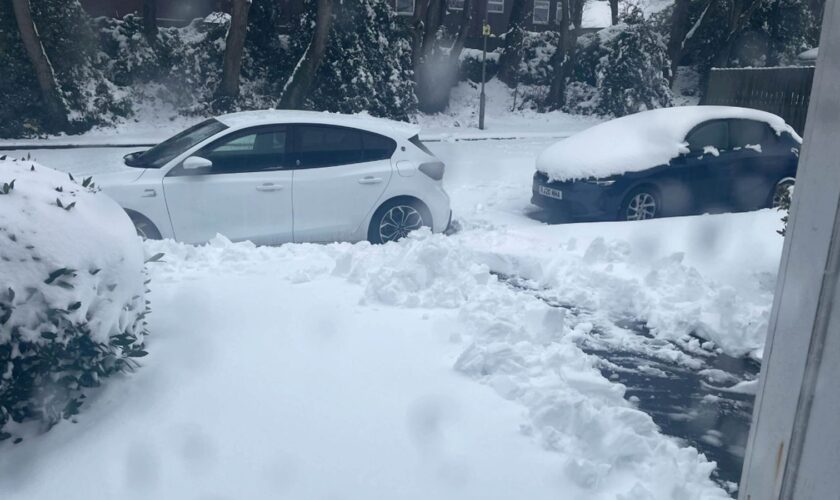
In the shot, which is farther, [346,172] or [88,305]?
[346,172]

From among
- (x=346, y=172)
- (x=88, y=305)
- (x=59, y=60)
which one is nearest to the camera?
(x=88, y=305)

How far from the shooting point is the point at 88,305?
11.0ft

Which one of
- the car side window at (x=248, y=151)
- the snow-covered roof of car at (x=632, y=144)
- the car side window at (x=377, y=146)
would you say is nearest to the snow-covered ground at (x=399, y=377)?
the car side window at (x=248, y=151)

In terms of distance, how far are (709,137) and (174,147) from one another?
6.73 m

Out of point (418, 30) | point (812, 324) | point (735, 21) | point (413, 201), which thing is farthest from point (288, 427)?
point (735, 21)

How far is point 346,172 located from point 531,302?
337cm

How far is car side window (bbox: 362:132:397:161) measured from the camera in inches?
316

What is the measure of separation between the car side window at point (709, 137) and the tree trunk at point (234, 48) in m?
15.1

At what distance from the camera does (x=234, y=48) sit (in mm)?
21469

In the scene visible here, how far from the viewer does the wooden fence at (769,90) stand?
1455 cm

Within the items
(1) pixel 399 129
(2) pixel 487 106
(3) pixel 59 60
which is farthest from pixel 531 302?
(2) pixel 487 106

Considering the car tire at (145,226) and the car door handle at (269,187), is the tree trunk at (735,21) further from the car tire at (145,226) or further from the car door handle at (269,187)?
the car tire at (145,226)

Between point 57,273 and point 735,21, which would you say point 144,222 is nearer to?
point 57,273

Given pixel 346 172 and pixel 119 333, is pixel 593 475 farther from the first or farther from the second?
pixel 346 172
